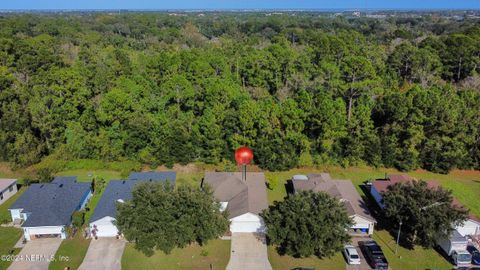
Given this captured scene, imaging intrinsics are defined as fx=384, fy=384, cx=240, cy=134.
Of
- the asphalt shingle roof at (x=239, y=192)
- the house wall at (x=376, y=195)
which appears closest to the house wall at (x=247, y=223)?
the asphalt shingle roof at (x=239, y=192)

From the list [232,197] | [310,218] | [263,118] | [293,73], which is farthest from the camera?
[293,73]

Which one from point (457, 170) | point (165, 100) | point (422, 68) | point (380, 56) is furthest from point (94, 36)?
point (457, 170)

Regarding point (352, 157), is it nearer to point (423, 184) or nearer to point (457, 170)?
point (457, 170)

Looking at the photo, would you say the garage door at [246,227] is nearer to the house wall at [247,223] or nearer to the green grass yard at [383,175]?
the house wall at [247,223]

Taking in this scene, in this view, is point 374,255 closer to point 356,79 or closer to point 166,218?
point 166,218

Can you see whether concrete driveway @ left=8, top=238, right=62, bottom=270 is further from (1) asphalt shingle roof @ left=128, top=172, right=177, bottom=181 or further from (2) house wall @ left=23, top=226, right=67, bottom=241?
(1) asphalt shingle roof @ left=128, top=172, right=177, bottom=181

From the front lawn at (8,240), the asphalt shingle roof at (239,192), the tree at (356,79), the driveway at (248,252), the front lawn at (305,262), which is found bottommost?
the front lawn at (305,262)
